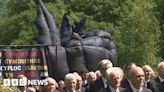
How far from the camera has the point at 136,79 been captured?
7.65m

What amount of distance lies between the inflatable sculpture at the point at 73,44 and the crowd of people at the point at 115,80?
648cm

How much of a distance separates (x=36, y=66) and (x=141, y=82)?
25.3 feet

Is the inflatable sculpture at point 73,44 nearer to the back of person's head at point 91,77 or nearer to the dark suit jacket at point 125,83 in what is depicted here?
the back of person's head at point 91,77

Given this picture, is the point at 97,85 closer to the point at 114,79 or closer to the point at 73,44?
the point at 114,79

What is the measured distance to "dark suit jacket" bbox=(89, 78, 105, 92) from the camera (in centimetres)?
944

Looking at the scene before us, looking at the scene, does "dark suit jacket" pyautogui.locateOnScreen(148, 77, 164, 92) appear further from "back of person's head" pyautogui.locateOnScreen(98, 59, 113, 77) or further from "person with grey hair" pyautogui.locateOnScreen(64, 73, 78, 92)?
"person with grey hair" pyautogui.locateOnScreen(64, 73, 78, 92)

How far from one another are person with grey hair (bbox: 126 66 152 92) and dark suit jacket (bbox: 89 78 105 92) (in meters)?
1.65

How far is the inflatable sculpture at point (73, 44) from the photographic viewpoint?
17.6m

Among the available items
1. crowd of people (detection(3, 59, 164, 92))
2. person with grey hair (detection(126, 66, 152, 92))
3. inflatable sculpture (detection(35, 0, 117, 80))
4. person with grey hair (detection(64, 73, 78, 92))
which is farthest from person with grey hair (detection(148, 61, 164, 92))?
inflatable sculpture (detection(35, 0, 117, 80))

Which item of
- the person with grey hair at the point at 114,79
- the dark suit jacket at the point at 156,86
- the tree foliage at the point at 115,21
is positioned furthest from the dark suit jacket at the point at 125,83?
the tree foliage at the point at 115,21

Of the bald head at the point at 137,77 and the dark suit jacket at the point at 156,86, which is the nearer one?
the bald head at the point at 137,77

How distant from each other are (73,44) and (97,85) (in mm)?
8877

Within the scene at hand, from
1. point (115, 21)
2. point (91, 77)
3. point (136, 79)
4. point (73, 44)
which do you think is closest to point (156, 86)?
point (136, 79)

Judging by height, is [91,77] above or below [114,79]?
below
